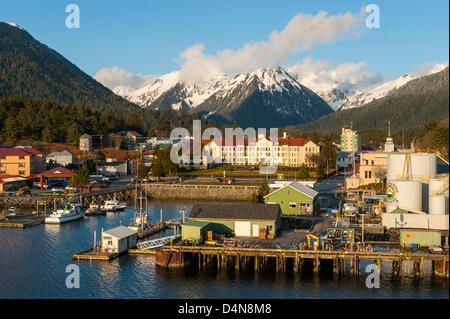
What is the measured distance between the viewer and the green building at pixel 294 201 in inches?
2247

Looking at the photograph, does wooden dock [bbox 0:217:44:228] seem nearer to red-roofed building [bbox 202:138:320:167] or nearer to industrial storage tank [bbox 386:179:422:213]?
industrial storage tank [bbox 386:179:422:213]

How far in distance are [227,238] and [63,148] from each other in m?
99.2

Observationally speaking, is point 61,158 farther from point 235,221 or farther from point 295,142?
point 235,221

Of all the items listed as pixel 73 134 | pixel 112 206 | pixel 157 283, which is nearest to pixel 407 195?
pixel 157 283

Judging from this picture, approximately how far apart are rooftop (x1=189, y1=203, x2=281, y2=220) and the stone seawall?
36775mm

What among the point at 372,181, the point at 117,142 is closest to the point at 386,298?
the point at 372,181

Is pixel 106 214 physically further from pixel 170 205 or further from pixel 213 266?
pixel 213 266

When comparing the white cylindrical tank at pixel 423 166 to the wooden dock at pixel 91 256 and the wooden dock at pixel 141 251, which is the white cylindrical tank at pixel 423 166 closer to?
the wooden dock at pixel 141 251

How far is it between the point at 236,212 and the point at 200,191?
4157 cm

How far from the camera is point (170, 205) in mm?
78812

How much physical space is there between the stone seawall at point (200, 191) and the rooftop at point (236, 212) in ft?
121

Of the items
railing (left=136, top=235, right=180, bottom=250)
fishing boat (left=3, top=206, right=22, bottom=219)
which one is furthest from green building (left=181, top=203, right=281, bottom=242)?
fishing boat (left=3, top=206, right=22, bottom=219)

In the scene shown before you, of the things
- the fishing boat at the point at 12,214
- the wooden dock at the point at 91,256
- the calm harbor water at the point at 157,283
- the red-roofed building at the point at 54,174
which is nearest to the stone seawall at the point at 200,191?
the red-roofed building at the point at 54,174

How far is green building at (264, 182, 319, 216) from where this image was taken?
187ft
